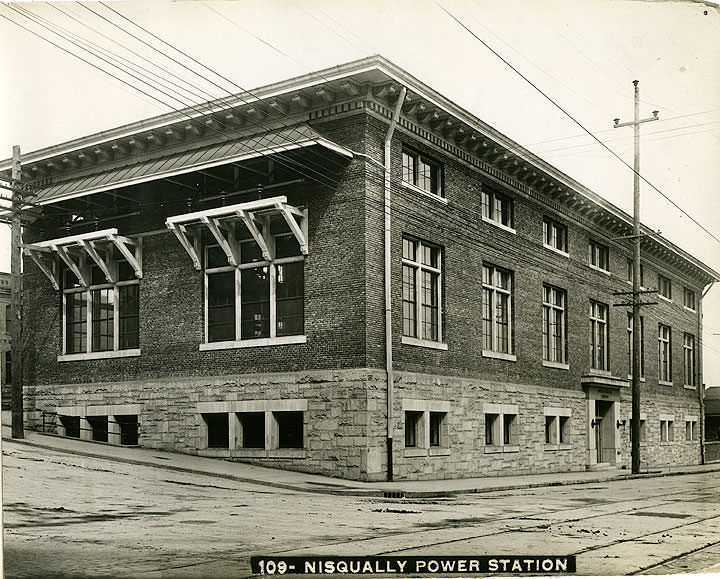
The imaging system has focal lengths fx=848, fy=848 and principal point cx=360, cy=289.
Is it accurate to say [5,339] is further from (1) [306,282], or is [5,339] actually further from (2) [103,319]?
(1) [306,282]

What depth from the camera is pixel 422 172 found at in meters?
23.8

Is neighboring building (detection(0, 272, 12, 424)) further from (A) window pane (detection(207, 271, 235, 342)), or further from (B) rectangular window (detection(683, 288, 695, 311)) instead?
(B) rectangular window (detection(683, 288, 695, 311))

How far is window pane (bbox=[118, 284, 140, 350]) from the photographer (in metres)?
25.1

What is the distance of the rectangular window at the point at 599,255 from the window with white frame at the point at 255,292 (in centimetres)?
1505

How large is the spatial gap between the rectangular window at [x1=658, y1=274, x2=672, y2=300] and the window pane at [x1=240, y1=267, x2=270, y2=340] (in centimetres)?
1742

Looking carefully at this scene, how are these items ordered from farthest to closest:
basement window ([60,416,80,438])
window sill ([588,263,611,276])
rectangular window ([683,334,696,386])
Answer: window sill ([588,263,611,276])
rectangular window ([683,334,696,386])
basement window ([60,416,80,438])

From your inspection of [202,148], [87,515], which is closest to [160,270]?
[202,148]

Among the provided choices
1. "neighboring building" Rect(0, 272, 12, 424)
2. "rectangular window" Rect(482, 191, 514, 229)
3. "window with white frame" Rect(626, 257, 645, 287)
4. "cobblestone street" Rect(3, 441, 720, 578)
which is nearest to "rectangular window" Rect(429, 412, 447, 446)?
"cobblestone street" Rect(3, 441, 720, 578)

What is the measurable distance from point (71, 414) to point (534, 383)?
15044 millimetres

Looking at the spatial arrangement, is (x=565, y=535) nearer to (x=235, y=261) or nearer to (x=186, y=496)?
(x=186, y=496)

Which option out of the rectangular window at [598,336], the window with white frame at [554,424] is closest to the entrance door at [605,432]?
the rectangular window at [598,336]

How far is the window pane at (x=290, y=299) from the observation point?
2234 cm

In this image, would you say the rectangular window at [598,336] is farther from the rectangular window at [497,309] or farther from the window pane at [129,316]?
the window pane at [129,316]

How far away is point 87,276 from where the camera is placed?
85.3 feet
